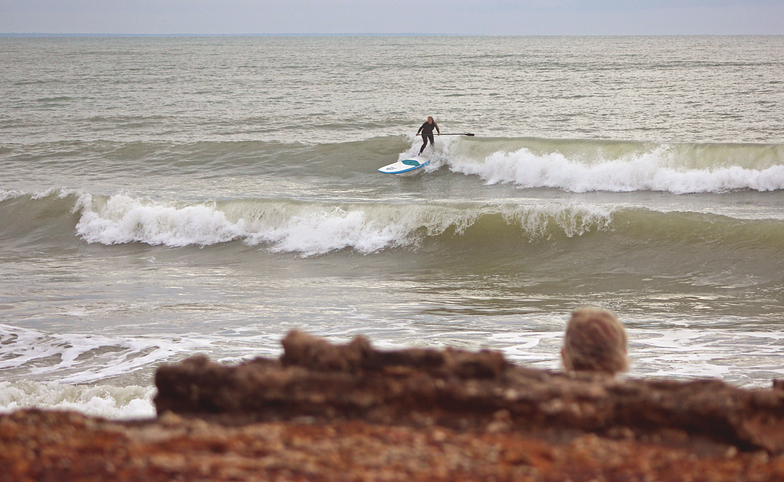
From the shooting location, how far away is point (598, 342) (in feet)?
8.41

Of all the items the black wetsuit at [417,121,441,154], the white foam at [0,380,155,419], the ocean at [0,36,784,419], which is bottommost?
the white foam at [0,380,155,419]

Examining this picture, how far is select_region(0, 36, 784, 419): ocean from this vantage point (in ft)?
25.8

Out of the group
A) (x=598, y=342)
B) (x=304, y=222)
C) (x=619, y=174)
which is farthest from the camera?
(x=619, y=174)

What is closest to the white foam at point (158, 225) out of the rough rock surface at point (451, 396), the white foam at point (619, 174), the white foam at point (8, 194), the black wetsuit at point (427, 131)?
the white foam at point (8, 194)

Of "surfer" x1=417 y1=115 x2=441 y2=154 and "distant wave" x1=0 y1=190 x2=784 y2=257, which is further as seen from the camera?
"surfer" x1=417 y1=115 x2=441 y2=154

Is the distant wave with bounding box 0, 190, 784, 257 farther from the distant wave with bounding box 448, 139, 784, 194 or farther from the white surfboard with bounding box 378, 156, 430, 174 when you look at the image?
the white surfboard with bounding box 378, 156, 430, 174

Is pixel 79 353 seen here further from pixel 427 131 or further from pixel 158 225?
pixel 427 131

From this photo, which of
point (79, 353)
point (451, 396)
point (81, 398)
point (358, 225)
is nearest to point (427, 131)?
point (358, 225)

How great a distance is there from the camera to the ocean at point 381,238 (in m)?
7.86

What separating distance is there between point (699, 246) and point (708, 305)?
290 cm

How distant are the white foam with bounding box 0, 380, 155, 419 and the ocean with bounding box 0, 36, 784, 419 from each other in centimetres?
3

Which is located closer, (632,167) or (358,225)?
(358,225)

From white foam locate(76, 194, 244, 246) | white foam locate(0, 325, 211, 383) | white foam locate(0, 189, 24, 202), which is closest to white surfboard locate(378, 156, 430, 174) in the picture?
white foam locate(76, 194, 244, 246)

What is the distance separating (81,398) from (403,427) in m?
4.98
